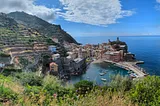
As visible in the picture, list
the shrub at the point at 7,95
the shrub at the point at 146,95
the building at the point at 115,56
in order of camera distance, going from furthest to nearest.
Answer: the building at the point at 115,56 → the shrub at the point at 146,95 → the shrub at the point at 7,95

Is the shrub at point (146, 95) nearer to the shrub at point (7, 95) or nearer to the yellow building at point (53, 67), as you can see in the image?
the shrub at point (7, 95)

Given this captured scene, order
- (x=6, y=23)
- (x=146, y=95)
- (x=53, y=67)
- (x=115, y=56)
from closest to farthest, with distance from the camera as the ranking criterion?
(x=146, y=95) → (x=53, y=67) → (x=6, y=23) → (x=115, y=56)

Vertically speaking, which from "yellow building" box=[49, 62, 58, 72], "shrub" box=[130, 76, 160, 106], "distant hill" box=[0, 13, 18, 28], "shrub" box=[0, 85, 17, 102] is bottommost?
"yellow building" box=[49, 62, 58, 72]

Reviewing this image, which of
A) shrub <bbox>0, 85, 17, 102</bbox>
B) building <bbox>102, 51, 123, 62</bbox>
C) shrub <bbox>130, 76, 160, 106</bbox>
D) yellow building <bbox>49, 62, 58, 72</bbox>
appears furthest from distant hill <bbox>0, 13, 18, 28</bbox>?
shrub <bbox>130, 76, 160, 106</bbox>

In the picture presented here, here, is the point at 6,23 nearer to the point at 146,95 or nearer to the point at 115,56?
the point at 115,56

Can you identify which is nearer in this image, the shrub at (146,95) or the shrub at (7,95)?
the shrub at (7,95)

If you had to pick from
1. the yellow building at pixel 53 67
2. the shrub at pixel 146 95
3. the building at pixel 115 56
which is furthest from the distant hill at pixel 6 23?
the shrub at pixel 146 95

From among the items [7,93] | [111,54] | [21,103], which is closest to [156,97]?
[21,103]

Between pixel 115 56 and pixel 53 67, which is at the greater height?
pixel 115 56

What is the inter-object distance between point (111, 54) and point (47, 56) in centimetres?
1169

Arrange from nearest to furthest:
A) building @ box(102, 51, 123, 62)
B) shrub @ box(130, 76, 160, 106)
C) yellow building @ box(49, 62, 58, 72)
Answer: shrub @ box(130, 76, 160, 106), yellow building @ box(49, 62, 58, 72), building @ box(102, 51, 123, 62)

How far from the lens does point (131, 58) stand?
29.8 metres

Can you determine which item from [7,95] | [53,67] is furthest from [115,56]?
[7,95]

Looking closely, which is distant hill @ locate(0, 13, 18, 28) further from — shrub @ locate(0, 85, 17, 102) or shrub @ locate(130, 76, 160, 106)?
shrub @ locate(130, 76, 160, 106)
